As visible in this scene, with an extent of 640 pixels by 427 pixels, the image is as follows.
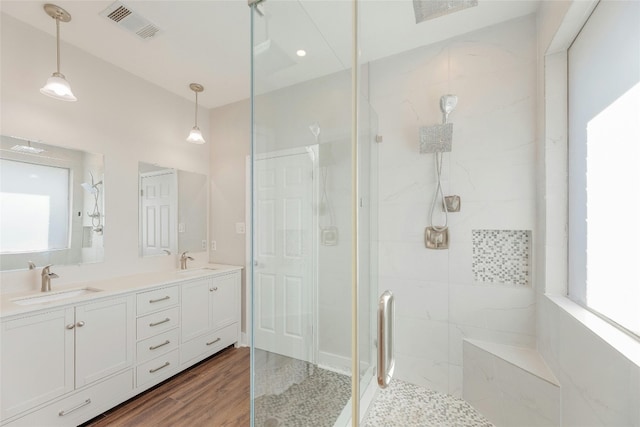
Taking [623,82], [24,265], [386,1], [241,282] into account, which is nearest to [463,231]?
[623,82]

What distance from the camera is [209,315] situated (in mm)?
2426

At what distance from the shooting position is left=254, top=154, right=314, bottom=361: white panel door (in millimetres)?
1152

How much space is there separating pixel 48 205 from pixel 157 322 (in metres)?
1.12

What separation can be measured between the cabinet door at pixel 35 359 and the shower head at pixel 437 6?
277 centimetres

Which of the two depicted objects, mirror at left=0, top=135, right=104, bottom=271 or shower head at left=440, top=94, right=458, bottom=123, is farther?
shower head at left=440, top=94, right=458, bottom=123

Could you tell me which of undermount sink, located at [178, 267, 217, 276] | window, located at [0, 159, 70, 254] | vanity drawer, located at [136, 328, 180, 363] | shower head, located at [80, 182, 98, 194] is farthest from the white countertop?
shower head, located at [80, 182, 98, 194]

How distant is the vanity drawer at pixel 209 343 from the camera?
222 centimetres

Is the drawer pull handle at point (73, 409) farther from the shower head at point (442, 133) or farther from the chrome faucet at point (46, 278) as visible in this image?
the shower head at point (442, 133)

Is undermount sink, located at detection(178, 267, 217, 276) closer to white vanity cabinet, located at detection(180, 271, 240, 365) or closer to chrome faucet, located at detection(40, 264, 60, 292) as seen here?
white vanity cabinet, located at detection(180, 271, 240, 365)

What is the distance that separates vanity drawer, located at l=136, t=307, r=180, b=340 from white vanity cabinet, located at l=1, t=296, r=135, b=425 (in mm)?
61

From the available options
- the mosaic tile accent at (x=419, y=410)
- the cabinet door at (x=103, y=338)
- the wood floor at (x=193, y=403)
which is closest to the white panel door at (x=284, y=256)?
the mosaic tile accent at (x=419, y=410)

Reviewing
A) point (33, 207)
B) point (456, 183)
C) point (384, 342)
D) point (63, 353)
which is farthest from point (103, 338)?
point (456, 183)

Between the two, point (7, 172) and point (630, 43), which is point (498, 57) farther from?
point (7, 172)

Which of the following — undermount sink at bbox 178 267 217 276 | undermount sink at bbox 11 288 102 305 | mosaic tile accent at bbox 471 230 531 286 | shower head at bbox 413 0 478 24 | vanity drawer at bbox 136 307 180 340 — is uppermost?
shower head at bbox 413 0 478 24
